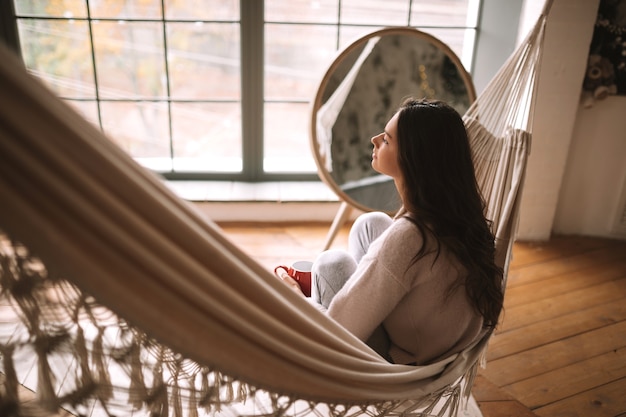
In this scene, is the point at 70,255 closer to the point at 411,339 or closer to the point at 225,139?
the point at 411,339

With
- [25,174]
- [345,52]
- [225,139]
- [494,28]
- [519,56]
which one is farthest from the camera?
[225,139]

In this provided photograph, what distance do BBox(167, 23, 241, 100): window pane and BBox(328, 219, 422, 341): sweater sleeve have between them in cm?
168

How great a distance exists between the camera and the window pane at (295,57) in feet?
8.08

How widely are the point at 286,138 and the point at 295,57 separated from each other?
0.38 meters

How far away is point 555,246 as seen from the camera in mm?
2414

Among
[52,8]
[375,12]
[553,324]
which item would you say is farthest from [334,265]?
[52,8]

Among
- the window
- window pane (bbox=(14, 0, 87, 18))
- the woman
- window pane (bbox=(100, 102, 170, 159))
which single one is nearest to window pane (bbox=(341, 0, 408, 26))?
the window

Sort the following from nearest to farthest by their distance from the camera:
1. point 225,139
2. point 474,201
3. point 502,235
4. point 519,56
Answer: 1. point 474,201
2. point 502,235
3. point 519,56
4. point 225,139

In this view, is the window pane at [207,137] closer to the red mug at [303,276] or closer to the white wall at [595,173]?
the red mug at [303,276]

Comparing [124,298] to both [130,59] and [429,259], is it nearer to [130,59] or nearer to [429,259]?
[429,259]

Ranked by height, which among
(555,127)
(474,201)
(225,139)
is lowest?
(225,139)

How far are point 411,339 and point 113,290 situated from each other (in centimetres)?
64

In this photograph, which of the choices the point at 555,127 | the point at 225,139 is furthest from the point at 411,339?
the point at 225,139

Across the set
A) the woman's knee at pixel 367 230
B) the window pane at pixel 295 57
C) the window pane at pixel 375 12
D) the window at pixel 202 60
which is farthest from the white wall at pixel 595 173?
the woman's knee at pixel 367 230
